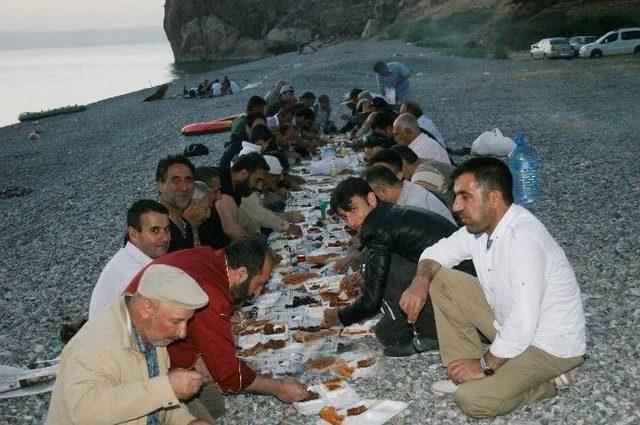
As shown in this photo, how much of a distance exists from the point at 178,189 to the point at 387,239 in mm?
3394

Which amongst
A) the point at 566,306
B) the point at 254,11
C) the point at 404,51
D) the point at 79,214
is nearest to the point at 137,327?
the point at 566,306

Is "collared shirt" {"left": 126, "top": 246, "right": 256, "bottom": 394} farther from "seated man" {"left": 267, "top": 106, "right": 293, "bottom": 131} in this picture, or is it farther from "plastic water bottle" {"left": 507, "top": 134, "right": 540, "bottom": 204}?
"seated man" {"left": 267, "top": 106, "right": 293, "bottom": 131}

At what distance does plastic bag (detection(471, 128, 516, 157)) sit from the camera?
52.3 feet

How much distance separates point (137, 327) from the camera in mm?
4168

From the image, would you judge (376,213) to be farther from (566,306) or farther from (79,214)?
(79,214)

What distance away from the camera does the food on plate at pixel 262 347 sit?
7.11 metres

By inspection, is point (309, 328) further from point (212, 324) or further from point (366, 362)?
point (212, 324)

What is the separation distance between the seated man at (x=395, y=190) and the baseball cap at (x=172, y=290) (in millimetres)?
3887

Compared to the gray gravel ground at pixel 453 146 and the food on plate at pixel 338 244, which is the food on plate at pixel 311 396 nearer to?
the gray gravel ground at pixel 453 146

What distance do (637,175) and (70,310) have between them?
12.2 meters

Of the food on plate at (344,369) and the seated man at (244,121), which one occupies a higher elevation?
the seated man at (244,121)

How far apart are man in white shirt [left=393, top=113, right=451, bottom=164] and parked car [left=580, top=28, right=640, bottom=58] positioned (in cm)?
3696

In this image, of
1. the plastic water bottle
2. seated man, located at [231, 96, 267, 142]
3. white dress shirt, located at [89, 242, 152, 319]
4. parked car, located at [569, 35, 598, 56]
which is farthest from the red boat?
parked car, located at [569, 35, 598, 56]

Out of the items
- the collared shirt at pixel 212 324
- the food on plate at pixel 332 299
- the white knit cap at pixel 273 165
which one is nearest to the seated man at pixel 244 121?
the white knit cap at pixel 273 165
